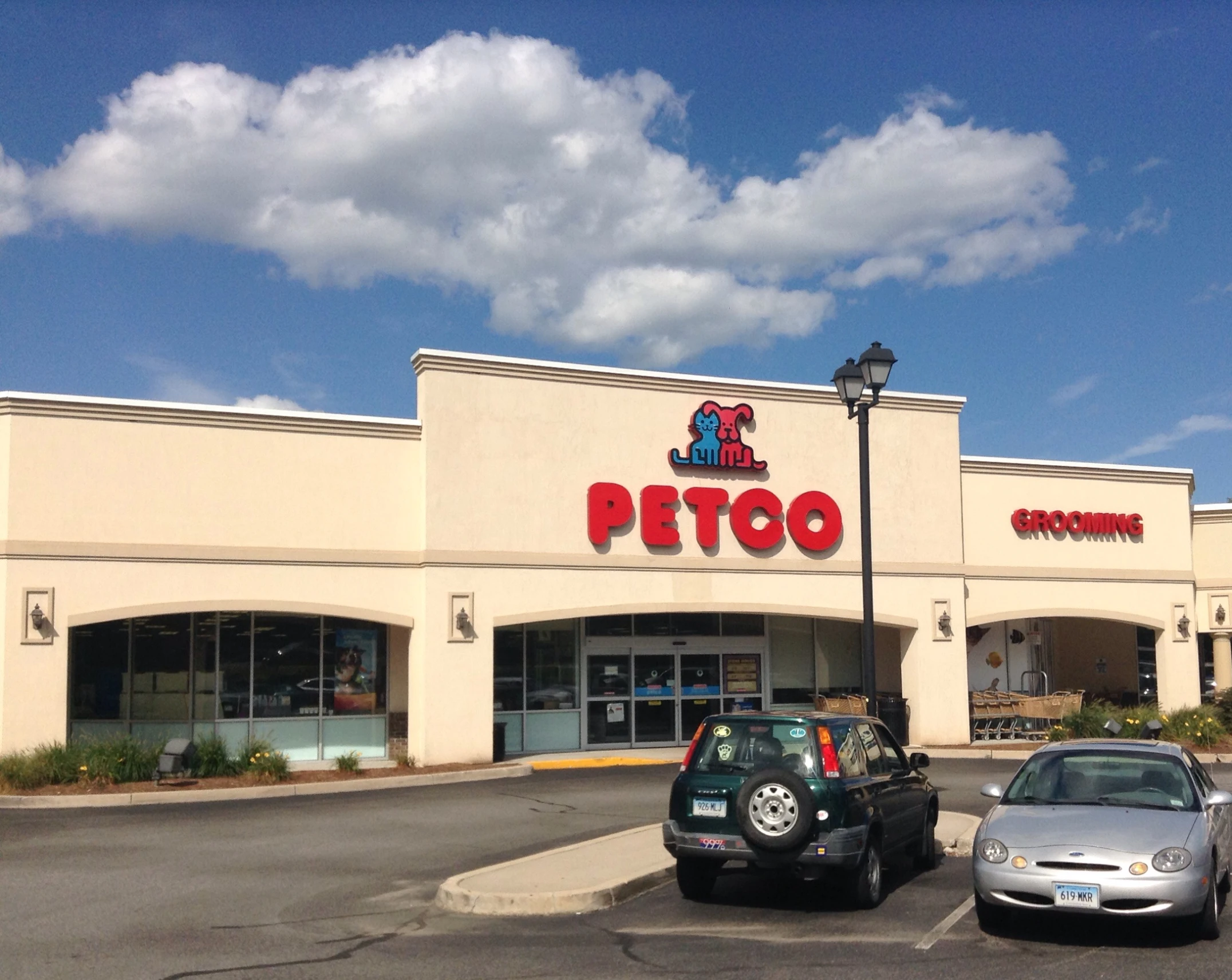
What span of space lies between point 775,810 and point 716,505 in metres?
15.8

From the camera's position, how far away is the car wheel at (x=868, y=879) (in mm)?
10727

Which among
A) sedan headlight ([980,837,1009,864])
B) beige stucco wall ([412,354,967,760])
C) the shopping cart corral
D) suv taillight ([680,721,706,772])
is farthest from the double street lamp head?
the shopping cart corral

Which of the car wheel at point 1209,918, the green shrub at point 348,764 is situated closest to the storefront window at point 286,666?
the green shrub at point 348,764

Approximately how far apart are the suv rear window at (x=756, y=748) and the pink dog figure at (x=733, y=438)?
1496cm

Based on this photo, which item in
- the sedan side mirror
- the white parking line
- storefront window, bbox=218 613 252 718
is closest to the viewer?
the white parking line

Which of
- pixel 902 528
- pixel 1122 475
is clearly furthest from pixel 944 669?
pixel 1122 475

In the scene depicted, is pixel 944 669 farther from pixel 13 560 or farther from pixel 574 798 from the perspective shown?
pixel 13 560

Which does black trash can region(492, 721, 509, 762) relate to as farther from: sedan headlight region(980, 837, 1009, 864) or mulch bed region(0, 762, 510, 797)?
sedan headlight region(980, 837, 1009, 864)

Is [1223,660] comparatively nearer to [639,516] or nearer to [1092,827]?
[639,516]

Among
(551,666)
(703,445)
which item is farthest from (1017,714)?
(551,666)

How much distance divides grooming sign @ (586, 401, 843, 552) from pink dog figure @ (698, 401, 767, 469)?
0.04ft

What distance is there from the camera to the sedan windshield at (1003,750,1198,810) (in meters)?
10.2

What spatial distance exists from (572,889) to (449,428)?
549 inches

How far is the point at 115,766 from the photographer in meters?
20.0
